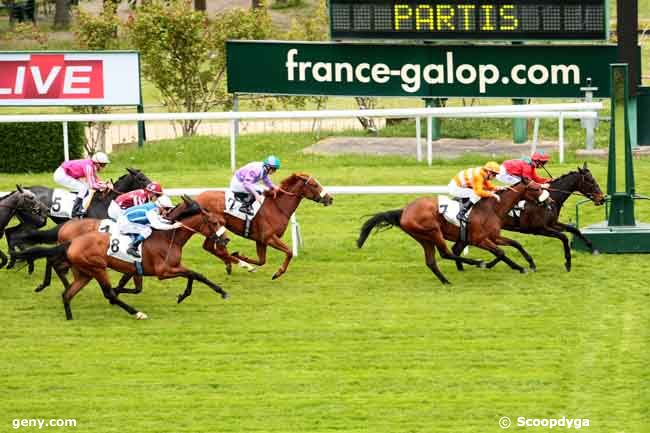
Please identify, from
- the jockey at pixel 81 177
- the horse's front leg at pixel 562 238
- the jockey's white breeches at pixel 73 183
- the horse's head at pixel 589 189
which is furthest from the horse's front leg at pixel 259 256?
the horse's head at pixel 589 189

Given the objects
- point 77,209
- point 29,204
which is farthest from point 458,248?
point 29,204

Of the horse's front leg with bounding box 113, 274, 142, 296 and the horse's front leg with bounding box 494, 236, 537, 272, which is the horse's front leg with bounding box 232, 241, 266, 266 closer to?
the horse's front leg with bounding box 113, 274, 142, 296

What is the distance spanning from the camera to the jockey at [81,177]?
12117 millimetres

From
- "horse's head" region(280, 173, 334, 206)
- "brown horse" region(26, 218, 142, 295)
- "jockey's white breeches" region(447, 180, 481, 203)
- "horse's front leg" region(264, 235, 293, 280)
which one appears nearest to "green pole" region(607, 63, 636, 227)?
"jockey's white breeches" region(447, 180, 481, 203)

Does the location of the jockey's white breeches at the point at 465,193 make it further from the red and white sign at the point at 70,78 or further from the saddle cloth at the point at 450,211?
the red and white sign at the point at 70,78

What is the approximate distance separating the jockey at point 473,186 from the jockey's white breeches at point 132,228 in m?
2.36

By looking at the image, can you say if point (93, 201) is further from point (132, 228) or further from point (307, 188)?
point (307, 188)

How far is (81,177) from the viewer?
12.2 meters

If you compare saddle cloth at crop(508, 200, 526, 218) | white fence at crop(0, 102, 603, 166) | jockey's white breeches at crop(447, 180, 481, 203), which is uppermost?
white fence at crop(0, 102, 603, 166)

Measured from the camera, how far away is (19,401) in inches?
359

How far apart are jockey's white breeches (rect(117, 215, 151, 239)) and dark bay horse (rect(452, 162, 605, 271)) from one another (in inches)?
95.5

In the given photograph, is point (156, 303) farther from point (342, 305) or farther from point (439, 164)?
point (439, 164)

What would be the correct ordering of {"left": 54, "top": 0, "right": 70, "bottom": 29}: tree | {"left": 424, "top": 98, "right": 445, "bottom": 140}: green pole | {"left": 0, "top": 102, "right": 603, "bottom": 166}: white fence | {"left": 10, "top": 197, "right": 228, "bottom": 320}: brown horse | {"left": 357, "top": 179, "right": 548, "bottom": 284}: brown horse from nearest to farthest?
{"left": 10, "top": 197, "right": 228, "bottom": 320}: brown horse < {"left": 357, "top": 179, "right": 548, "bottom": 284}: brown horse < {"left": 0, "top": 102, "right": 603, "bottom": 166}: white fence < {"left": 424, "top": 98, "right": 445, "bottom": 140}: green pole < {"left": 54, "top": 0, "right": 70, "bottom": 29}: tree

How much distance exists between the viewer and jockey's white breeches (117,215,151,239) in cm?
1089
